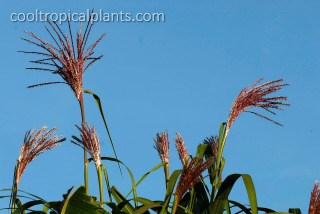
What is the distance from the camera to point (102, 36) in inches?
197

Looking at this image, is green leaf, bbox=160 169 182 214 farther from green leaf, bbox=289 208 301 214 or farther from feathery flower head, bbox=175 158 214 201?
green leaf, bbox=289 208 301 214

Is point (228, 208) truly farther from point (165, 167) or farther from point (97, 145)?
point (97, 145)

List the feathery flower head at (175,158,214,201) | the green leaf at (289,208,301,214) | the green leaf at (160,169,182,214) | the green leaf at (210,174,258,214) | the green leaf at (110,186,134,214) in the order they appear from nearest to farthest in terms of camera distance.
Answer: the feathery flower head at (175,158,214,201) → the green leaf at (160,169,182,214) → the green leaf at (210,174,258,214) → the green leaf at (110,186,134,214) → the green leaf at (289,208,301,214)

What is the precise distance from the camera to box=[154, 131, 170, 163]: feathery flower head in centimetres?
491

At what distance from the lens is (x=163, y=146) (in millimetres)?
4969

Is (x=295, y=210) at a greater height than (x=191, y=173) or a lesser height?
lesser

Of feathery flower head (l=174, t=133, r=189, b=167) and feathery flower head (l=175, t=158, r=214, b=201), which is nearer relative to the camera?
feathery flower head (l=175, t=158, r=214, b=201)

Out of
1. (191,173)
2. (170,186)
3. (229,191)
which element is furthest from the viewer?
(229,191)

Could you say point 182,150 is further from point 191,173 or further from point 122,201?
point 191,173

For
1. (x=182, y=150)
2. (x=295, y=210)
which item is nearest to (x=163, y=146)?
(x=182, y=150)

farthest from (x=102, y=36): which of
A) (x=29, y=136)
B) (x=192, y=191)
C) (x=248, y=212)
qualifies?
(x=248, y=212)

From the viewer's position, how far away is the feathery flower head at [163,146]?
4914 mm

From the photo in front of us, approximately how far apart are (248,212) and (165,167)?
657 millimetres

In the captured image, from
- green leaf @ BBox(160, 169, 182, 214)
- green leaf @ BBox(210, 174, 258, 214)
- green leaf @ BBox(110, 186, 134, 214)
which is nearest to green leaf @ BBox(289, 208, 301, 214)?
green leaf @ BBox(210, 174, 258, 214)
